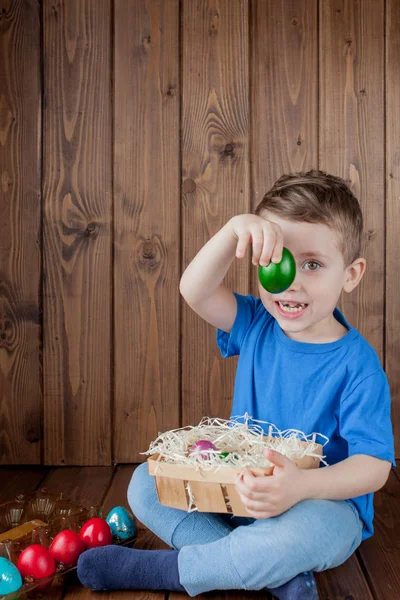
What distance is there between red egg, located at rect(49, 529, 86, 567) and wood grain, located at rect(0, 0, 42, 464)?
783 millimetres

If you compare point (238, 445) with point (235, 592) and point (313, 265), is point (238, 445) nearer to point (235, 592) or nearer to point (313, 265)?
point (235, 592)

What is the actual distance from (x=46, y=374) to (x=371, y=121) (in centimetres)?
122

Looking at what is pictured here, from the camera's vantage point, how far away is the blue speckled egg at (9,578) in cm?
122

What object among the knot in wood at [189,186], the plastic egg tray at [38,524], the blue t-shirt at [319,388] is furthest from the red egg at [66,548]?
the knot in wood at [189,186]

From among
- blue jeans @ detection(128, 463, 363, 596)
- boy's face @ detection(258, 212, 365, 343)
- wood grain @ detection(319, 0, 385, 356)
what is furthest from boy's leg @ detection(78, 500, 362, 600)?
wood grain @ detection(319, 0, 385, 356)

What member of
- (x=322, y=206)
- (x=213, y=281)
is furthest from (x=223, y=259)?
(x=322, y=206)

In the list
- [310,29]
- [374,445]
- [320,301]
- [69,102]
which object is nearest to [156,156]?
[69,102]

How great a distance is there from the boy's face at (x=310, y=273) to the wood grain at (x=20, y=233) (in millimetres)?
899

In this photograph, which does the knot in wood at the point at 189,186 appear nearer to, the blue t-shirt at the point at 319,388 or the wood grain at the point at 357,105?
the wood grain at the point at 357,105

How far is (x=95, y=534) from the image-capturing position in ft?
4.62

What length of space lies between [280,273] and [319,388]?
303 millimetres

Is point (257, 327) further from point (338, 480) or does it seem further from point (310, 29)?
point (310, 29)

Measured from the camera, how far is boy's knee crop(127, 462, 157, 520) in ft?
4.63

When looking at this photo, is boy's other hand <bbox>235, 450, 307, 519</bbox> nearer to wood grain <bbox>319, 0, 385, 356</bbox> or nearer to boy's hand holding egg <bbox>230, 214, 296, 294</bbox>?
boy's hand holding egg <bbox>230, 214, 296, 294</bbox>
